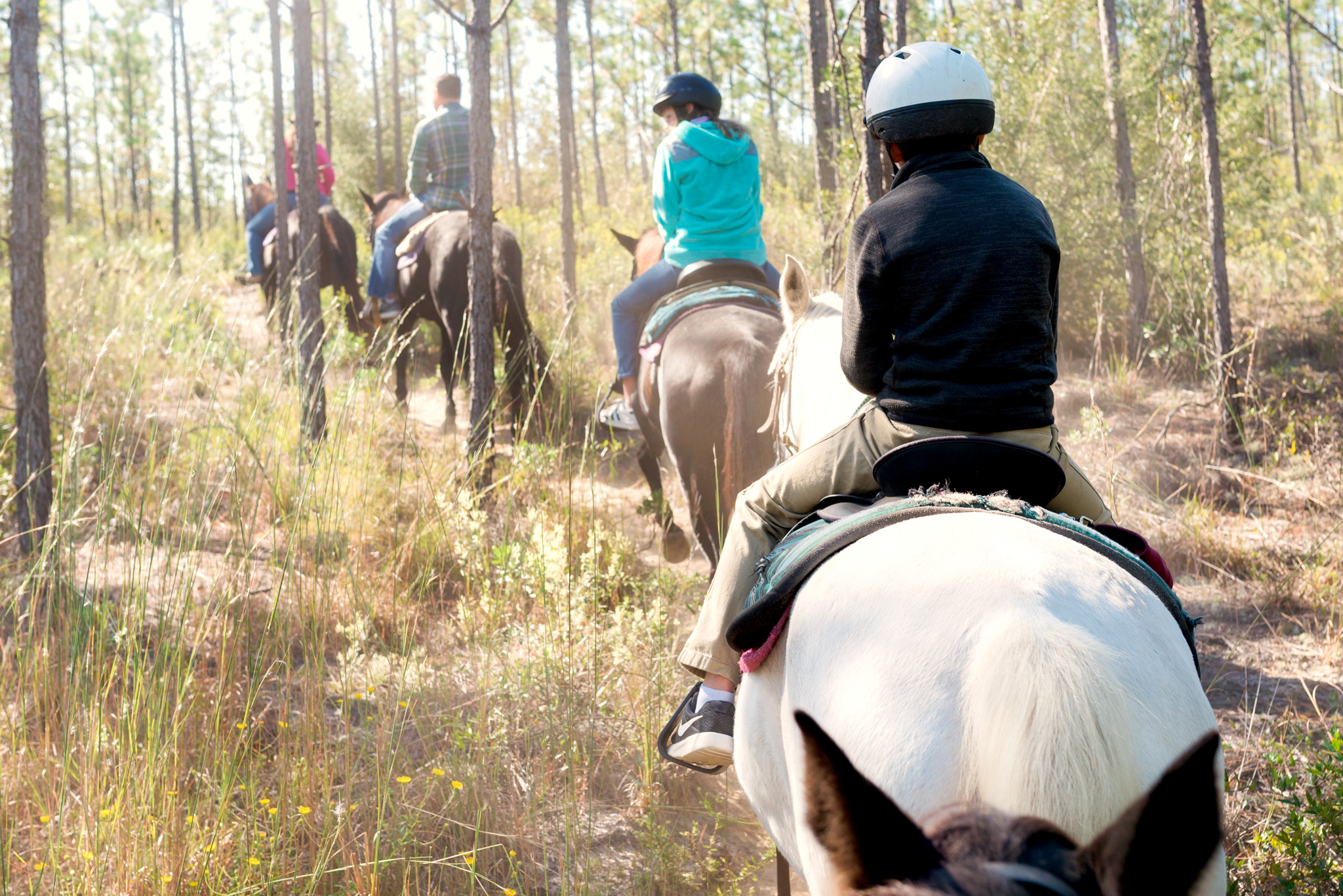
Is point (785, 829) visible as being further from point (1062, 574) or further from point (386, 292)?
point (386, 292)

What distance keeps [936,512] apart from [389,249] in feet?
26.0

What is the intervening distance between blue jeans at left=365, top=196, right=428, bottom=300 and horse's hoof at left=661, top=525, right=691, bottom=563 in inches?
184

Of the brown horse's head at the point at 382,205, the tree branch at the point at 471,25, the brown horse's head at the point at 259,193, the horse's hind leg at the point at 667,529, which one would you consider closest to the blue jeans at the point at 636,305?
the horse's hind leg at the point at 667,529

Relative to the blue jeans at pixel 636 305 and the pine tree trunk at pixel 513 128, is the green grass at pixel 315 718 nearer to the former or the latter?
the blue jeans at pixel 636 305

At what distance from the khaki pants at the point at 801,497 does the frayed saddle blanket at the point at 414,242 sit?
6456mm

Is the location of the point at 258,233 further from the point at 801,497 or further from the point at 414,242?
the point at 801,497

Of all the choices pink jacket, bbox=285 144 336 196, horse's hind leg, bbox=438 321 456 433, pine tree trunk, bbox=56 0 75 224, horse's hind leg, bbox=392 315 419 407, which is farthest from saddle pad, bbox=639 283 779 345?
pine tree trunk, bbox=56 0 75 224

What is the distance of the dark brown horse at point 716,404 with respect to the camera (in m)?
3.82

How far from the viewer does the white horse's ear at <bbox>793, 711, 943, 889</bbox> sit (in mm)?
975

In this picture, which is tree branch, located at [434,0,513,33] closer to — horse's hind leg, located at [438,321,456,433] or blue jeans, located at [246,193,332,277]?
horse's hind leg, located at [438,321,456,433]

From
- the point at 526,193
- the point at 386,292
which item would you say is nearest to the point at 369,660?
the point at 386,292

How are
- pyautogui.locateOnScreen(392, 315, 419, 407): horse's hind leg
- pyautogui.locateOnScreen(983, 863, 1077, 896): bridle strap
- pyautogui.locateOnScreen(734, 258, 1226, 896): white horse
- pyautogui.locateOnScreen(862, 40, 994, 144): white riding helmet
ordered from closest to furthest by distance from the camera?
pyautogui.locateOnScreen(983, 863, 1077, 896): bridle strap → pyautogui.locateOnScreen(734, 258, 1226, 896): white horse → pyautogui.locateOnScreen(862, 40, 994, 144): white riding helmet → pyautogui.locateOnScreen(392, 315, 419, 407): horse's hind leg

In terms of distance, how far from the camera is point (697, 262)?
4914mm

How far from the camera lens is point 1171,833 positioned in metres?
0.94
